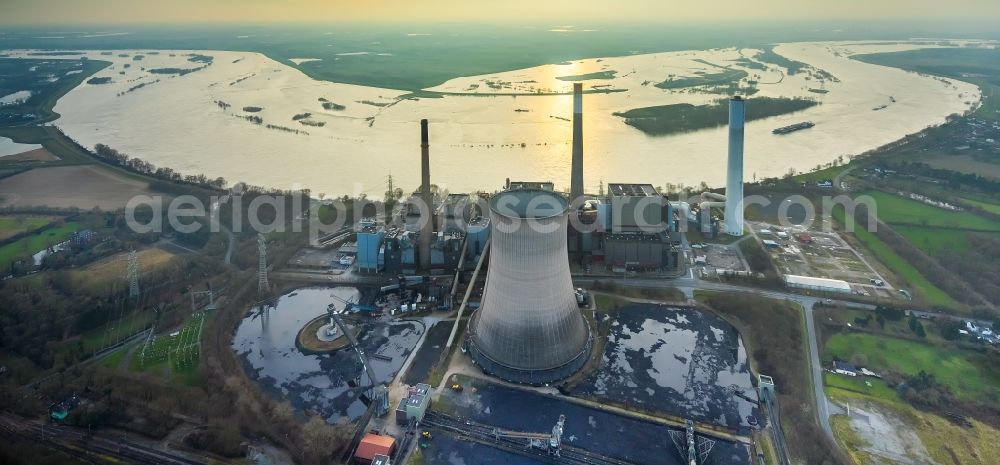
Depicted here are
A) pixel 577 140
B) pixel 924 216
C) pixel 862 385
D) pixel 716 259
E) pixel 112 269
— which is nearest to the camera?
pixel 862 385

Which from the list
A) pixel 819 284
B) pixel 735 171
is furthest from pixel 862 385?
pixel 735 171

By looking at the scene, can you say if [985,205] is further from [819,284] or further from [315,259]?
[315,259]

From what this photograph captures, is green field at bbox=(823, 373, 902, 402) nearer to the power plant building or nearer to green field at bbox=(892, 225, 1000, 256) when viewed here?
green field at bbox=(892, 225, 1000, 256)

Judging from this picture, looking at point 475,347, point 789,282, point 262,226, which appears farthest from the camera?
point 262,226

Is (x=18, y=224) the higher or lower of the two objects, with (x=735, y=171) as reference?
lower

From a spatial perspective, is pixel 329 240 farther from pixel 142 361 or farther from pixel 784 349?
pixel 784 349

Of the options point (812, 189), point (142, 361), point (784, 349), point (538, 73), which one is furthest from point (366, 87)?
point (784, 349)

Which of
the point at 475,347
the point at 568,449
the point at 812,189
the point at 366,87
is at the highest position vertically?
the point at 366,87
